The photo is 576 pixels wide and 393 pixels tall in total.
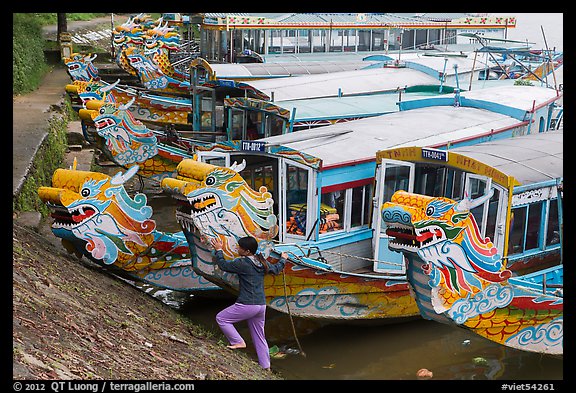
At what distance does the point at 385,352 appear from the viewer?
886cm

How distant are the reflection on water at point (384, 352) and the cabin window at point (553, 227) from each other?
1294 millimetres

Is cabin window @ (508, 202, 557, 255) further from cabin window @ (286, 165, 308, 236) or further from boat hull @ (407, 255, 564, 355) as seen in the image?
cabin window @ (286, 165, 308, 236)

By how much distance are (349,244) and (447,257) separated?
208 cm

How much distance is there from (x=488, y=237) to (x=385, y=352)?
194cm

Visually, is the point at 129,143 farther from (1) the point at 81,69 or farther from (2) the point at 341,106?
(1) the point at 81,69

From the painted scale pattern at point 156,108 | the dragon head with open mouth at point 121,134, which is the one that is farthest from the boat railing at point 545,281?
the painted scale pattern at point 156,108

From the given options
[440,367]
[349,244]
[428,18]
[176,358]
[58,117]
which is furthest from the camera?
[428,18]

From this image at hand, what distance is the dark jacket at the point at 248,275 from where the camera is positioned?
6953 mm

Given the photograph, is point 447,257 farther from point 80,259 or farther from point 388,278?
point 80,259

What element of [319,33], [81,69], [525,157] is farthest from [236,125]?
[81,69]

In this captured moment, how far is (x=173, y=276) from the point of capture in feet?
30.4

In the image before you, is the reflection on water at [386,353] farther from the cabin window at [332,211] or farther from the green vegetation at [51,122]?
the green vegetation at [51,122]

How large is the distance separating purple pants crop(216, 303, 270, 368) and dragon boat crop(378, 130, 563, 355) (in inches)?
54.5
